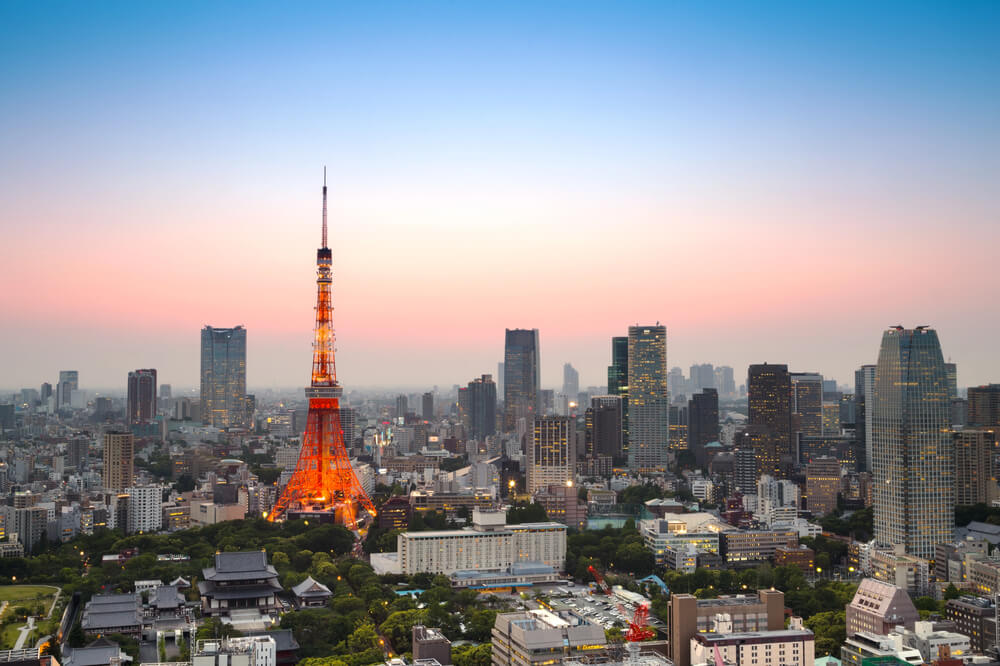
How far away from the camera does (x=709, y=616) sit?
1536 cm

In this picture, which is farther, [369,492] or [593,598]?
[369,492]

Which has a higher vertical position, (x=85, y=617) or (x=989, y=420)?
(x=989, y=420)

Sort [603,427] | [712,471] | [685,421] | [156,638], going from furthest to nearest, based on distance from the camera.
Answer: [685,421] < [603,427] < [712,471] < [156,638]

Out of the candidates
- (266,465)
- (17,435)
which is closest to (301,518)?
(266,465)

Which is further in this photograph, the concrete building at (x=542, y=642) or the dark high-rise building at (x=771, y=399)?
the dark high-rise building at (x=771, y=399)

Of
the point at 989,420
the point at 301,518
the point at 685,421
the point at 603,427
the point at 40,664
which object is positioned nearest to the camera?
the point at 40,664

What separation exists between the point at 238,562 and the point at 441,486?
1532cm

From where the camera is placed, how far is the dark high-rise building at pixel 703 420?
5225 cm

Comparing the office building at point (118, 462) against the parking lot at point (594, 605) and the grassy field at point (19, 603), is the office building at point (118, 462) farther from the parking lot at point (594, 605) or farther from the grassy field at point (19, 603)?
the parking lot at point (594, 605)

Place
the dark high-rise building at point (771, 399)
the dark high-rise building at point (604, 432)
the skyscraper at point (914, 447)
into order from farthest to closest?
1. the dark high-rise building at point (604, 432)
2. the dark high-rise building at point (771, 399)
3. the skyscraper at point (914, 447)

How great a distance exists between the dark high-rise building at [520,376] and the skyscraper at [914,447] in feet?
131

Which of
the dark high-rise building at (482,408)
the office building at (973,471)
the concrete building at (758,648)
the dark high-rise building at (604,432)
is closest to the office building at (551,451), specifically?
the dark high-rise building at (604,432)

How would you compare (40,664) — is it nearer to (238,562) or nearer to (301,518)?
(238,562)

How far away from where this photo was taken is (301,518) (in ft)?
90.0
